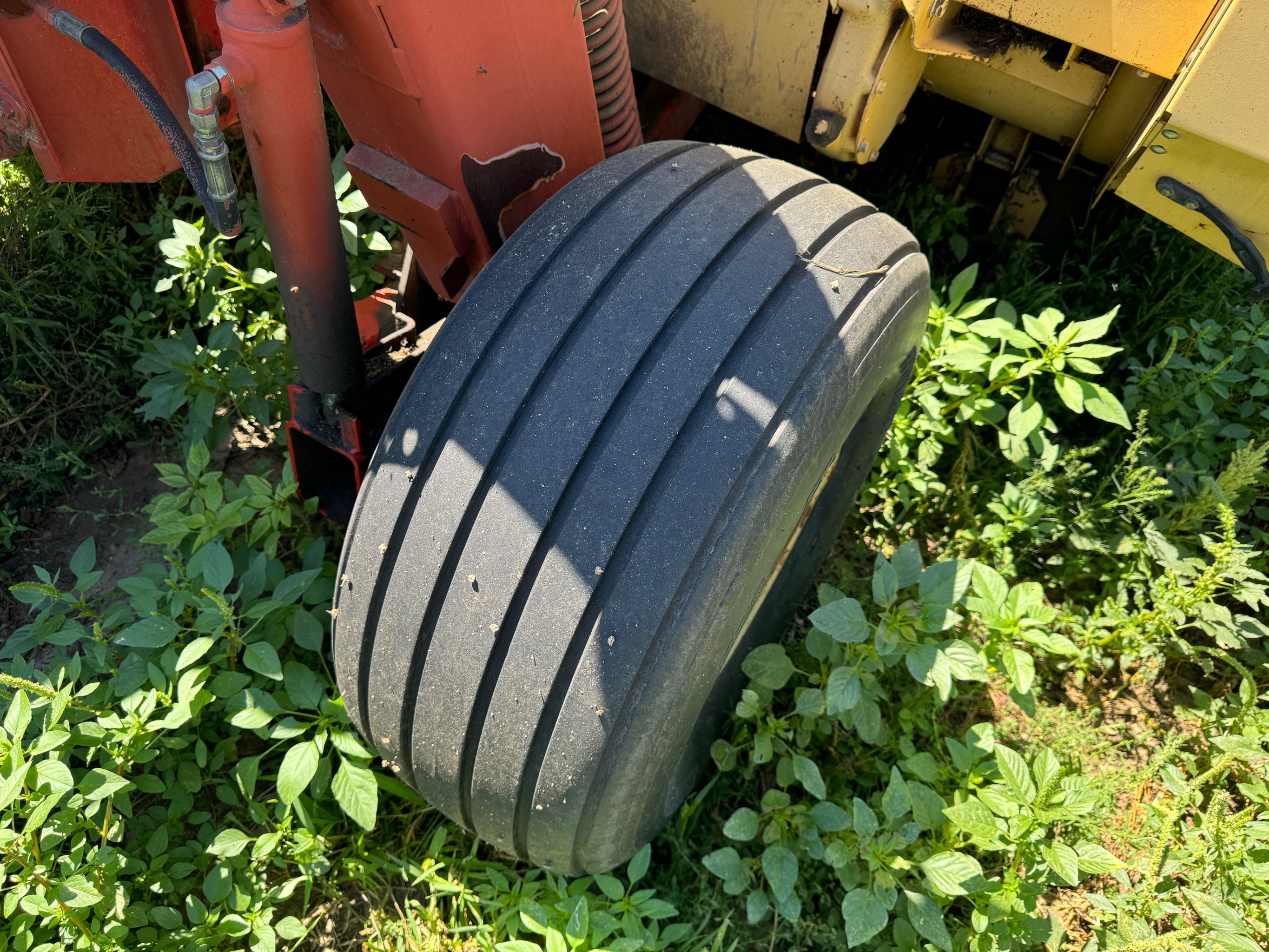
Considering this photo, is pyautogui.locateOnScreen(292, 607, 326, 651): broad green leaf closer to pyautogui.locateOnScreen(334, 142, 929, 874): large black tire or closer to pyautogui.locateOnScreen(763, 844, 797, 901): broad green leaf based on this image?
pyautogui.locateOnScreen(334, 142, 929, 874): large black tire

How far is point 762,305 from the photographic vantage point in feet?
4.83

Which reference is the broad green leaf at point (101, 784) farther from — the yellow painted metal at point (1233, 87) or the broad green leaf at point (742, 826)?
the yellow painted metal at point (1233, 87)

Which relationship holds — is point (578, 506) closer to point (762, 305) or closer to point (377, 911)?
point (762, 305)

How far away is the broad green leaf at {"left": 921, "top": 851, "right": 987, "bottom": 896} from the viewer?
5.89ft

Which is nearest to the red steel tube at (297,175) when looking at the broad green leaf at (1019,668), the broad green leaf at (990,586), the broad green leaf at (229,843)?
the broad green leaf at (229,843)

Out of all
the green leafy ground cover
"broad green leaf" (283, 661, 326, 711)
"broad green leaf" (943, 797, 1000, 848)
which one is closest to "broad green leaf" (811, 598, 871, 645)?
the green leafy ground cover

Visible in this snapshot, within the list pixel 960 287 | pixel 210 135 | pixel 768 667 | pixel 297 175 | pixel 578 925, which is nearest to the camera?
pixel 210 135

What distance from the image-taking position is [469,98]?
1.55 meters

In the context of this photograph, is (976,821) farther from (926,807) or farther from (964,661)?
(964,661)

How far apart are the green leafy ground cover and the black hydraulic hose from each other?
78cm

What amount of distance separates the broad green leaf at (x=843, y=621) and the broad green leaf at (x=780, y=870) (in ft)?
1.52

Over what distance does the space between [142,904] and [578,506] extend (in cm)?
132

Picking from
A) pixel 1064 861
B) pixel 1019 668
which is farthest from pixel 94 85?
pixel 1064 861

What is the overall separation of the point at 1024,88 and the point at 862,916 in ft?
6.02
